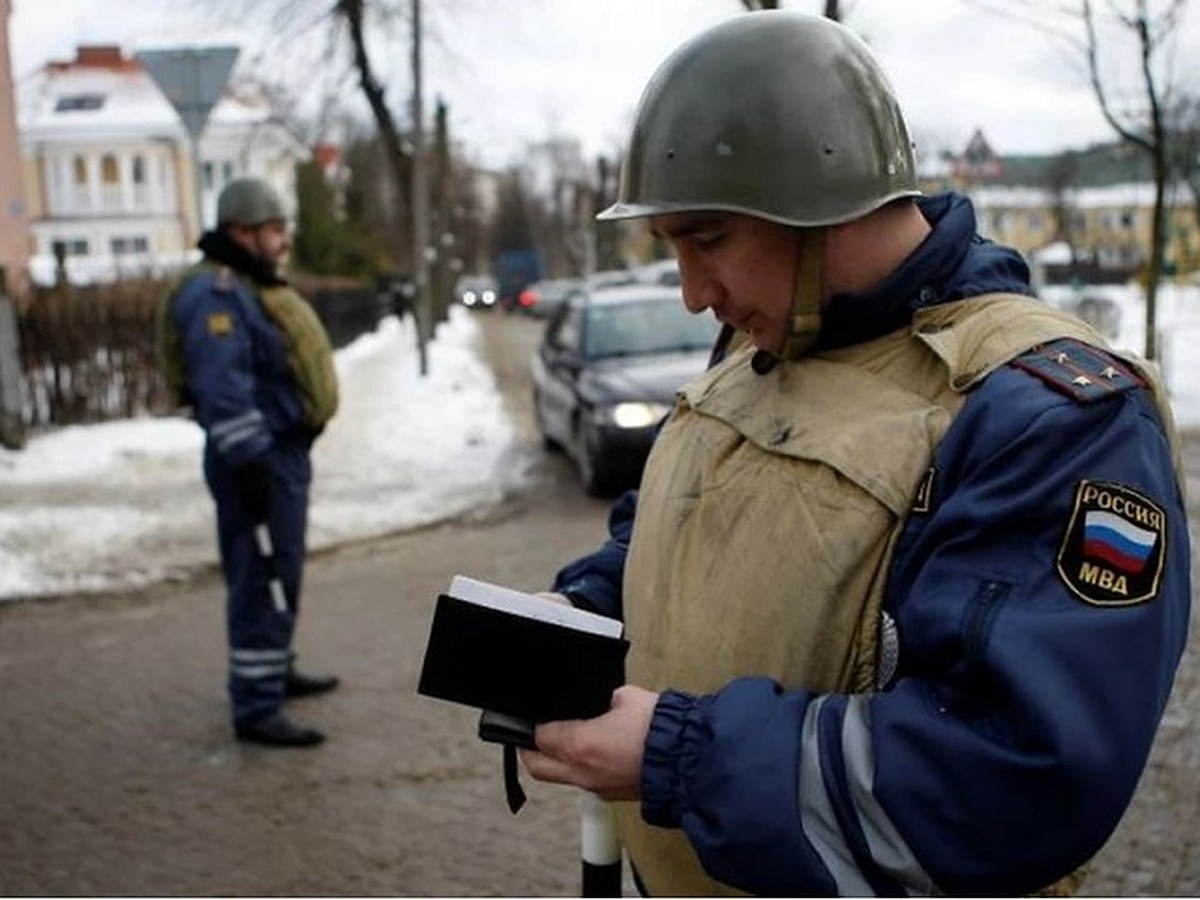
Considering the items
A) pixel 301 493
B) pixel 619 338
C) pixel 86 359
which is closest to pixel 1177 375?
pixel 619 338

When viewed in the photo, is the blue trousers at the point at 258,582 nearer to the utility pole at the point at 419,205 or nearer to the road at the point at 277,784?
the road at the point at 277,784

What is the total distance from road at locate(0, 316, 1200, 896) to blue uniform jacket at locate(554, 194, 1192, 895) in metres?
2.65

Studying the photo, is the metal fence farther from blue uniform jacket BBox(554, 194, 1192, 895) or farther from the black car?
blue uniform jacket BBox(554, 194, 1192, 895)

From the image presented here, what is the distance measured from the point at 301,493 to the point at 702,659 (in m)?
3.75

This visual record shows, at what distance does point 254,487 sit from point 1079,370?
12.8 ft

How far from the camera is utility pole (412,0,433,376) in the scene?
880 inches

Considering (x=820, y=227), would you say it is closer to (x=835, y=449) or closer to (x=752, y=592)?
(x=835, y=449)

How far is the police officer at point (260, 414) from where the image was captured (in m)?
4.99

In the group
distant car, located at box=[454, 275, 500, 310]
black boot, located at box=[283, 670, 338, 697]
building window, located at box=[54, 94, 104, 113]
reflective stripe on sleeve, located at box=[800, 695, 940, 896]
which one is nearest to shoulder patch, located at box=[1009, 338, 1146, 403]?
reflective stripe on sleeve, located at box=[800, 695, 940, 896]

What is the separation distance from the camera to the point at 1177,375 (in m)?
18.6

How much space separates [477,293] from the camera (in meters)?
51.1

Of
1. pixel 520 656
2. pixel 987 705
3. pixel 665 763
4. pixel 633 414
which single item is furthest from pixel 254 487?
pixel 633 414

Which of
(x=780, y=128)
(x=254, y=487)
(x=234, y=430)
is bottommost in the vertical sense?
(x=254, y=487)

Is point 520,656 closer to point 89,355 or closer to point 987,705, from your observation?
point 987,705
